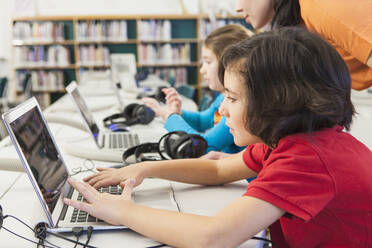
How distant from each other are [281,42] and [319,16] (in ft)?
1.46

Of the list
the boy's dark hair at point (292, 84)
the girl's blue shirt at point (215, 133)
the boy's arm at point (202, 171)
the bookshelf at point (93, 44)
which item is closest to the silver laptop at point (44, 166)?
the boy's arm at point (202, 171)

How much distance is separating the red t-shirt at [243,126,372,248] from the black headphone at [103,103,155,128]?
128cm

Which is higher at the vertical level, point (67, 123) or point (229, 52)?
point (229, 52)

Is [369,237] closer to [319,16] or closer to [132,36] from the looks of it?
[319,16]

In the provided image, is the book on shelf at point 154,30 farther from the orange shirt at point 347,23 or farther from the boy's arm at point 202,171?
the boy's arm at point 202,171

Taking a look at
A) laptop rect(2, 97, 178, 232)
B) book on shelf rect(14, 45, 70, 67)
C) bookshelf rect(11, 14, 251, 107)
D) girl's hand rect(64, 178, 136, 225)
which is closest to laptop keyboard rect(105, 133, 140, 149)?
laptop rect(2, 97, 178, 232)

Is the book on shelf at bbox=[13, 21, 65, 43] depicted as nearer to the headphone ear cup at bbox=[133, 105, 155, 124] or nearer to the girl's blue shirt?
the headphone ear cup at bbox=[133, 105, 155, 124]

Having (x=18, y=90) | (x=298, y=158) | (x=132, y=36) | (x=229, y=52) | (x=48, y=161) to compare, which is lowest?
(x=18, y=90)

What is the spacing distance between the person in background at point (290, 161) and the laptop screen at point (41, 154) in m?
0.08

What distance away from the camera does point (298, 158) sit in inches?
26.6

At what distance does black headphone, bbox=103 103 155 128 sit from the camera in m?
1.96

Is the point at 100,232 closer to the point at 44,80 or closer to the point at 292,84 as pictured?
the point at 292,84

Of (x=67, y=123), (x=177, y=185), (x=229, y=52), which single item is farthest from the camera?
(x=67, y=123)

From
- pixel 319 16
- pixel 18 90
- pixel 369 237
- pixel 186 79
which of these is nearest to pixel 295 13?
pixel 319 16
